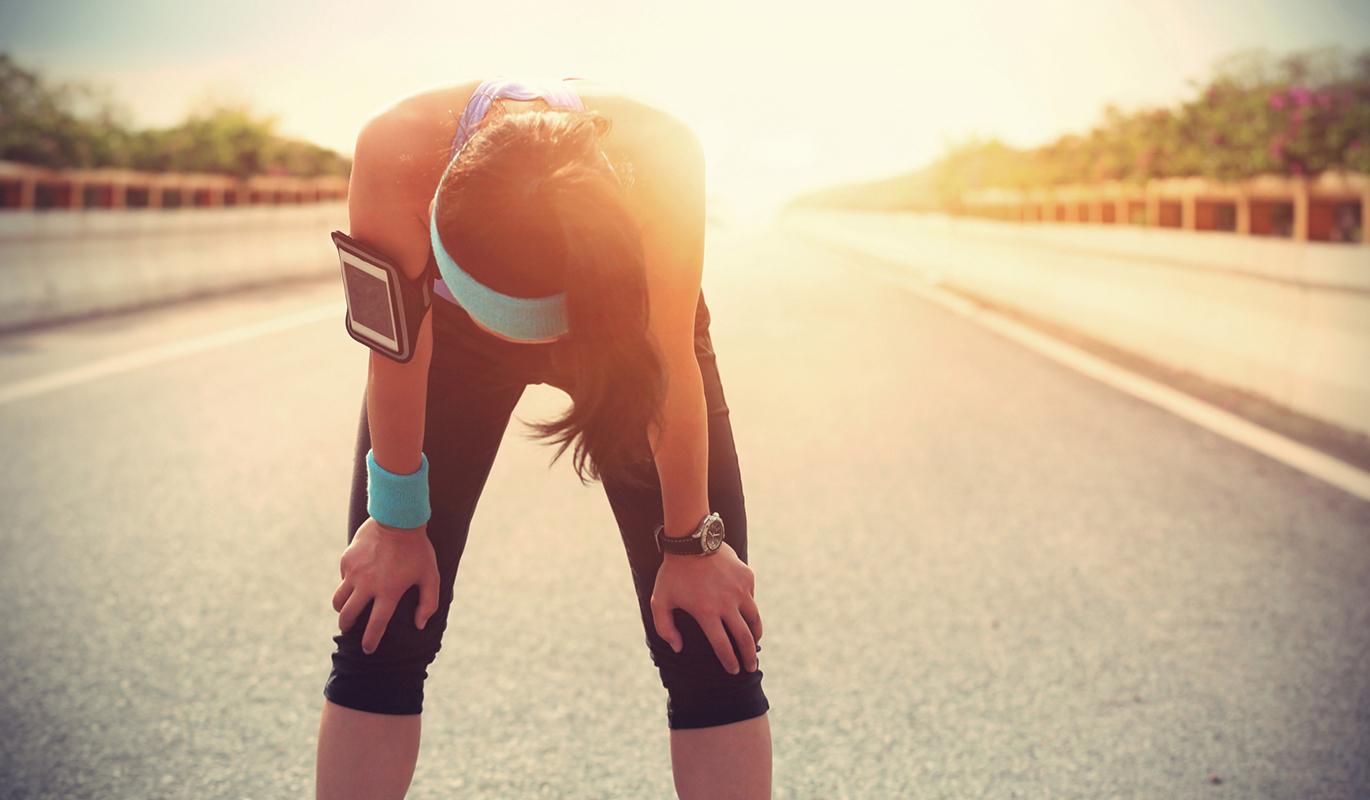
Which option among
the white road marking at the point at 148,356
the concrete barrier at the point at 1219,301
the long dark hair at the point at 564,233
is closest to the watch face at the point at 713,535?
the long dark hair at the point at 564,233

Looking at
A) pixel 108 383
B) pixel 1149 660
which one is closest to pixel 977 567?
pixel 1149 660

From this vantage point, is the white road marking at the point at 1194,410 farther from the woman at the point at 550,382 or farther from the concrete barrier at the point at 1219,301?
the woman at the point at 550,382

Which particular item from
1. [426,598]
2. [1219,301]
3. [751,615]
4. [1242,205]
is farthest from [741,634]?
[1242,205]

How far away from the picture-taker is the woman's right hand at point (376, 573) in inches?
85.4

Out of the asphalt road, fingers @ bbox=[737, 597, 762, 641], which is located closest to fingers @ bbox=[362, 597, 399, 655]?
fingers @ bbox=[737, 597, 762, 641]

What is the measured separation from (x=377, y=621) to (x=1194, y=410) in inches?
283

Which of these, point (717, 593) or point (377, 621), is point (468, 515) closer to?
point (377, 621)

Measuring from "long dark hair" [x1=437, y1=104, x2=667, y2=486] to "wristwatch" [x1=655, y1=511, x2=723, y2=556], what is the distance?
1.39 feet

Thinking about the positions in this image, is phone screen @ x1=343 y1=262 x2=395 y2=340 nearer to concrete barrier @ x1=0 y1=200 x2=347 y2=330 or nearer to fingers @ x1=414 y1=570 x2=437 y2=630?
fingers @ x1=414 y1=570 x2=437 y2=630

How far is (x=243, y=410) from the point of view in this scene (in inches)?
332

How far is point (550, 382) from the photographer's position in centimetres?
231

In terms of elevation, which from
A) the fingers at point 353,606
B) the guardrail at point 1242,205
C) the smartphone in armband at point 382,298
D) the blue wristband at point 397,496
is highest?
the guardrail at point 1242,205

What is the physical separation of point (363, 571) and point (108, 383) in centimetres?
783

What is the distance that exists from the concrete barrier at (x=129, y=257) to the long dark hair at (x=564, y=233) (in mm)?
11932
